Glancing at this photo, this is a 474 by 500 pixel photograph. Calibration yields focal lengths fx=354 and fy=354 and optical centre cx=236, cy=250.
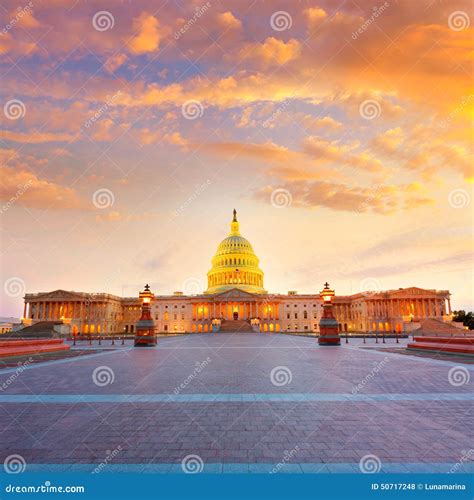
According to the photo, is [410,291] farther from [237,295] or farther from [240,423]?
[240,423]

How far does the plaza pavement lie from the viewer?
6160 millimetres

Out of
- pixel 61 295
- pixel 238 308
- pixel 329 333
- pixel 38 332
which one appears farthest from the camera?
pixel 238 308

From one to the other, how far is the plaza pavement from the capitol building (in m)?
82.7

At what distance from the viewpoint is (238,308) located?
122 meters

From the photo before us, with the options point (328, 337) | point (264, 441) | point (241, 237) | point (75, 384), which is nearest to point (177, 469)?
point (264, 441)

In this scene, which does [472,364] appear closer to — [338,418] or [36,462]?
[338,418]

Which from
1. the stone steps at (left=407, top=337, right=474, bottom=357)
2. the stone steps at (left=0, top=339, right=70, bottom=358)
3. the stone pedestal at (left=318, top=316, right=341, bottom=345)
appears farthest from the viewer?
the stone pedestal at (left=318, top=316, right=341, bottom=345)

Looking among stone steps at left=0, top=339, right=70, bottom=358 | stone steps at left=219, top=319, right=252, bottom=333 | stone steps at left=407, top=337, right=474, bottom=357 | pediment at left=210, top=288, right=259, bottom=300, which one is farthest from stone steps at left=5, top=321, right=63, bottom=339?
stone steps at left=407, top=337, right=474, bottom=357

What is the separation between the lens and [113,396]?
36.8 feet

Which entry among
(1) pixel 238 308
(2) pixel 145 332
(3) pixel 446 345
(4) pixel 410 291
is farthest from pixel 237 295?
(3) pixel 446 345

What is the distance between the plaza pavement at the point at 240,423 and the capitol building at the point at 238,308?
271 feet

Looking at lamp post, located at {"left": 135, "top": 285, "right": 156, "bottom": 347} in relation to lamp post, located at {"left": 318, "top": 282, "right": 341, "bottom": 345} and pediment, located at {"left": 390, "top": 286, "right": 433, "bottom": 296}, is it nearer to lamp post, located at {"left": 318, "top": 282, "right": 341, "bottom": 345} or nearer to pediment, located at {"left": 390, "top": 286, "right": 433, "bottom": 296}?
lamp post, located at {"left": 318, "top": 282, "right": 341, "bottom": 345}

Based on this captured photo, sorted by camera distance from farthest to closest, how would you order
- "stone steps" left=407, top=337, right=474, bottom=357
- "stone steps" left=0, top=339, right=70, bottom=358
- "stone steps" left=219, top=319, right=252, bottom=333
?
"stone steps" left=219, top=319, right=252, bottom=333 < "stone steps" left=0, top=339, right=70, bottom=358 < "stone steps" left=407, top=337, right=474, bottom=357

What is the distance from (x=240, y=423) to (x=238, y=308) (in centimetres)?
11445
